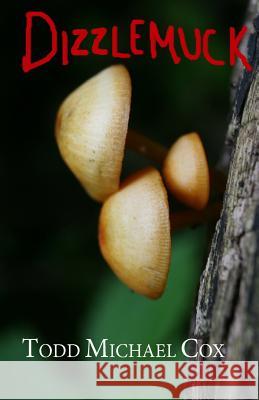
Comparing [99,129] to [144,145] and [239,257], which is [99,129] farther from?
[239,257]

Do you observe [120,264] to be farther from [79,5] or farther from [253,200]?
[79,5]

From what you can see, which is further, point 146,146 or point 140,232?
point 146,146

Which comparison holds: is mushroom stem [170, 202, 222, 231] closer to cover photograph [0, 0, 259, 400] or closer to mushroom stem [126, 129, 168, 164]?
cover photograph [0, 0, 259, 400]

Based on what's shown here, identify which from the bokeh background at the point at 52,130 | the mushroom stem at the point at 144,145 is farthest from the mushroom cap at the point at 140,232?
the bokeh background at the point at 52,130

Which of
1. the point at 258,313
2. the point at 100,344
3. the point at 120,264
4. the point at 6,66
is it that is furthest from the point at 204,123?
the point at 258,313

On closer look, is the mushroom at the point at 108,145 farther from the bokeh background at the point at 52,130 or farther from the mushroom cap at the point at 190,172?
the bokeh background at the point at 52,130

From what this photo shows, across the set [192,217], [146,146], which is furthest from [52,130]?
[192,217]
